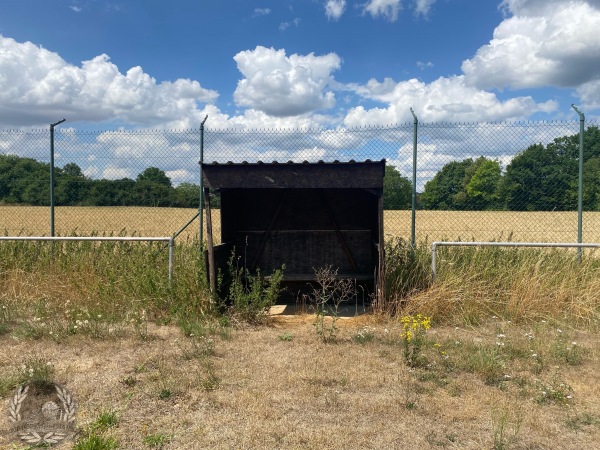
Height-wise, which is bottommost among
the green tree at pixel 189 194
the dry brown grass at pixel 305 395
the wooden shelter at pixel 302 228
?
the dry brown grass at pixel 305 395

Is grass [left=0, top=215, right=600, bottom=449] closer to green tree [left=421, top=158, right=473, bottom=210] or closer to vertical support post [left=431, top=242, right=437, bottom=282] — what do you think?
vertical support post [left=431, top=242, right=437, bottom=282]

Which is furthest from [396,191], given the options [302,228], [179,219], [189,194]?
[179,219]

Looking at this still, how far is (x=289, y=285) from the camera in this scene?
774 centimetres

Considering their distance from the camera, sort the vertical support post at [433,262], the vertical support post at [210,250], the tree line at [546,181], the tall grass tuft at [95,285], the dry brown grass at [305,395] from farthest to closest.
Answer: the tree line at [546,181]
the vertical support post at [433,262]
the vertical support post at [210,250]
the tall grass tuft at [95,285]
the dry brown grass at [305,395]

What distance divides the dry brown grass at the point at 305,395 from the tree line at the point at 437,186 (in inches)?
137

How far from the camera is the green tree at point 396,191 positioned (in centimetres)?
827

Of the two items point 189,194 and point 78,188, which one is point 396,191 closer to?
point 189,194

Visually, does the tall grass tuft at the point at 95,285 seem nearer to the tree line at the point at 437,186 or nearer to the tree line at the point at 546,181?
the tree line at the point at 437,186

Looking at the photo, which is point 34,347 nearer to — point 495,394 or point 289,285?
point 289,285

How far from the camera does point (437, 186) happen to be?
29.6 ft

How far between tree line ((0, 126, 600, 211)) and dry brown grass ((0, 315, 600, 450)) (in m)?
→ 3.47

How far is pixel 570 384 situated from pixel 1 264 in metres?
7.74

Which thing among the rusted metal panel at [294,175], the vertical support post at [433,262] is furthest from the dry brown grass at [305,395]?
the rusted metal panel at [294,175]

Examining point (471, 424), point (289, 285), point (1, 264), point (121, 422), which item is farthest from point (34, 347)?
point (471, 424)
